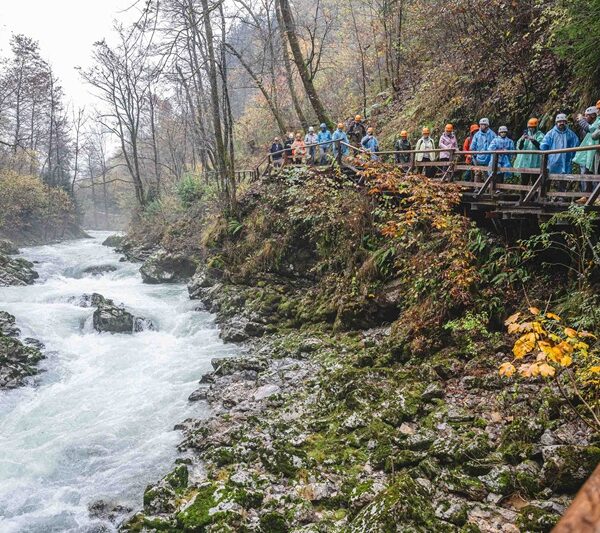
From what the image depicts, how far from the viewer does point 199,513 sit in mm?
→ 5895

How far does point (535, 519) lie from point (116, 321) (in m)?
12.9

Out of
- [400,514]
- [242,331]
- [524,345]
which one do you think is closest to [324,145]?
[242,331]

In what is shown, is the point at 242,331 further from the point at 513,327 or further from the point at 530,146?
the point at 513,327

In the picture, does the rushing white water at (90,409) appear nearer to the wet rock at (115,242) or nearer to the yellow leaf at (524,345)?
the yellow leaf at (524,345)

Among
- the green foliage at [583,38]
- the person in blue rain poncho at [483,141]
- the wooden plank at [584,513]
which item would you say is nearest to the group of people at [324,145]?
the person in blue rain poncho at [483,141]

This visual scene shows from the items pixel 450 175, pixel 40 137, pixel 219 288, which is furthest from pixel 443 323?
pixel 40 137

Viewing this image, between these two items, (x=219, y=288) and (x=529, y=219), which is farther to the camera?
(x=219, y=288)

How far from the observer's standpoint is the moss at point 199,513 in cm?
572

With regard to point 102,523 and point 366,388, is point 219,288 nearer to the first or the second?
point 366,388

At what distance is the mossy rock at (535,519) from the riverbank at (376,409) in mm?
13

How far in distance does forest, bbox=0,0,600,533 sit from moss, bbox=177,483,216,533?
0.03m

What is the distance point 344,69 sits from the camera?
25.8m

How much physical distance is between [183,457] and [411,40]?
1857 cm

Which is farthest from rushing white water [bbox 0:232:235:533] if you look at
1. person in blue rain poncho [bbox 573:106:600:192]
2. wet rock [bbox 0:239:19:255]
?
wet rock [bbox 0:239:19:255]
